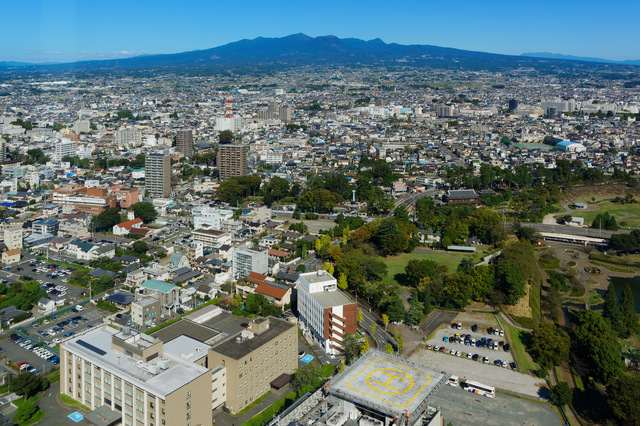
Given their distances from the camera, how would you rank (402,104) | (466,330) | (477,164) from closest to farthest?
(466,330), (477,164), (402,104)

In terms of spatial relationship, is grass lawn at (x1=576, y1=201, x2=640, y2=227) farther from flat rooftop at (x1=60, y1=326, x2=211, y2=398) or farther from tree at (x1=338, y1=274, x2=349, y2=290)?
flat rooftop at (x1=60, y1=326, x2=211, y2=398)

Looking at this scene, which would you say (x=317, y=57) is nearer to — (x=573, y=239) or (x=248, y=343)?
(x=573, y=239)

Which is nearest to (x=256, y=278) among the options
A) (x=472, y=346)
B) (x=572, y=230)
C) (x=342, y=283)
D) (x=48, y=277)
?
(x=342, y=283)

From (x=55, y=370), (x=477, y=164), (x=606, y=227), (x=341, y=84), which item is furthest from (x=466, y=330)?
(x=341, y=84)

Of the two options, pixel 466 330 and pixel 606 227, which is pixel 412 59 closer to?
pixel 606 227

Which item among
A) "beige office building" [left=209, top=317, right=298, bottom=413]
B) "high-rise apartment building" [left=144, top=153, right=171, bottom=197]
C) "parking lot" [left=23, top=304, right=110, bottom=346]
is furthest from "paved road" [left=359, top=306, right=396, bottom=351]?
"high-rise apartment building" [left=144, top=153, right=171, bottom=197]

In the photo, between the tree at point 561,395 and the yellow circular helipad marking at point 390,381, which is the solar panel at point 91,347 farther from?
the tree at point 561,395
